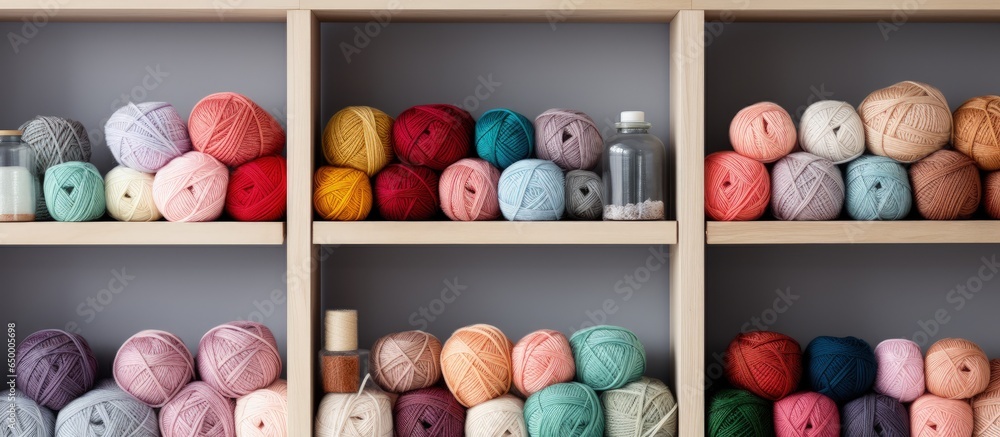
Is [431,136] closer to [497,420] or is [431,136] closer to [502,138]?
[502,138]

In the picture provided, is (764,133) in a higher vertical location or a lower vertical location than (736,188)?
higher

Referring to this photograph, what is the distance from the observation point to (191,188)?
156 centimetres

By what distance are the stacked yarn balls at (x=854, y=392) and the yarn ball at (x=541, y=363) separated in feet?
1.01

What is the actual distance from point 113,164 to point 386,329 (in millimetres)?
689

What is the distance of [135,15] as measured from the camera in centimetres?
A: 165

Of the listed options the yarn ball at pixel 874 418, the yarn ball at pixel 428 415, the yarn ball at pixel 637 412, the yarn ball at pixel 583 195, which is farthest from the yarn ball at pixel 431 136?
the yarn ball at pixel 874 418

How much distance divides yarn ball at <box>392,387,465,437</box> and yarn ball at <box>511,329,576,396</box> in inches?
5.4

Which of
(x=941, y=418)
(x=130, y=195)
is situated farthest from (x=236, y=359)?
(x=941, y=418)

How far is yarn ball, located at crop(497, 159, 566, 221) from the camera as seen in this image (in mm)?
1589

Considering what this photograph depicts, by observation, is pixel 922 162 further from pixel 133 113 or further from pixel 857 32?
pixel 133 113

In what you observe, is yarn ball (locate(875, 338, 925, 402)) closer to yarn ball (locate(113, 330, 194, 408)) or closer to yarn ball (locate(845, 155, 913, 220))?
yarn ball (locate(845, 155, 913, 220))

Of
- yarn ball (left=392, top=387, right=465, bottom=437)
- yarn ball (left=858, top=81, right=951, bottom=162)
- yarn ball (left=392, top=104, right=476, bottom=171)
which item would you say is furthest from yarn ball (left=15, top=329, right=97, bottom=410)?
yarn ball (left=858, top=81, right=951, bottom=162)

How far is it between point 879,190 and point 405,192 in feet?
2.98

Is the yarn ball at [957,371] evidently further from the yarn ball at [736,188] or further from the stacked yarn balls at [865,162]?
the yarn ball at [736,188]
